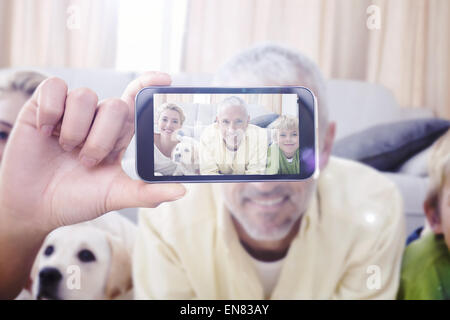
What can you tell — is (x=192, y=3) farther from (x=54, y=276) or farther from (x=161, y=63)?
(x=54, y=276)

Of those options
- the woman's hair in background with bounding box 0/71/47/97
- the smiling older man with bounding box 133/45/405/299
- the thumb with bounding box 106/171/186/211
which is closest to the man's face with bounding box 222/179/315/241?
the smiling older man with bounding box 133/45/405/299

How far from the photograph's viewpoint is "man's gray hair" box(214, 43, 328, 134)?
54cm

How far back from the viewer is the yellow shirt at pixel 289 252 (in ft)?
2.18

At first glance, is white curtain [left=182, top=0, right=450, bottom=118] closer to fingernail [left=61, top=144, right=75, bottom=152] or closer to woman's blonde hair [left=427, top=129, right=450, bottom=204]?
woman's blonde hair [left=427, top=129, right=450, bottom=204]

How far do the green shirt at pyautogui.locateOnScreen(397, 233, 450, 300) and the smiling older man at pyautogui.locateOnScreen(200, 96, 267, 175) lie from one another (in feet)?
1.52

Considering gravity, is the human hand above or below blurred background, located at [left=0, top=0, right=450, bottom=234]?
below

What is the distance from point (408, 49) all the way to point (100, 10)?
2.13 ft

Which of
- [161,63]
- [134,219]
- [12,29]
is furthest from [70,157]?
[12,29]

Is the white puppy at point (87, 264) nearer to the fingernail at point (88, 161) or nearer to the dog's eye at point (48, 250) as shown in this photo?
the dog's eye at point (48, 250)

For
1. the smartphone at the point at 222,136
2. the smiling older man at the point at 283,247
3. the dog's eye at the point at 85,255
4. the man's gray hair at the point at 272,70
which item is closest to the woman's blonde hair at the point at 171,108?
the smartphone at the point at 222,136

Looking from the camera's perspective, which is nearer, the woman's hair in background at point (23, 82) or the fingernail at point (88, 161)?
the fingernail at point (88, 161)

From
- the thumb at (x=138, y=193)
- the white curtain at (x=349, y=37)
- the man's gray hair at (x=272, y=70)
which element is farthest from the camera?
the white curtain at (x=349, y=37)

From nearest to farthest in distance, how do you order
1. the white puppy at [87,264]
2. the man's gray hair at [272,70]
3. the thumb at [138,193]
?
the thumb at [138,193] < the man's gray hair at [272,70] < the white puppy at [87,264]

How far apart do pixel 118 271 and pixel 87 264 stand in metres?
0.06
